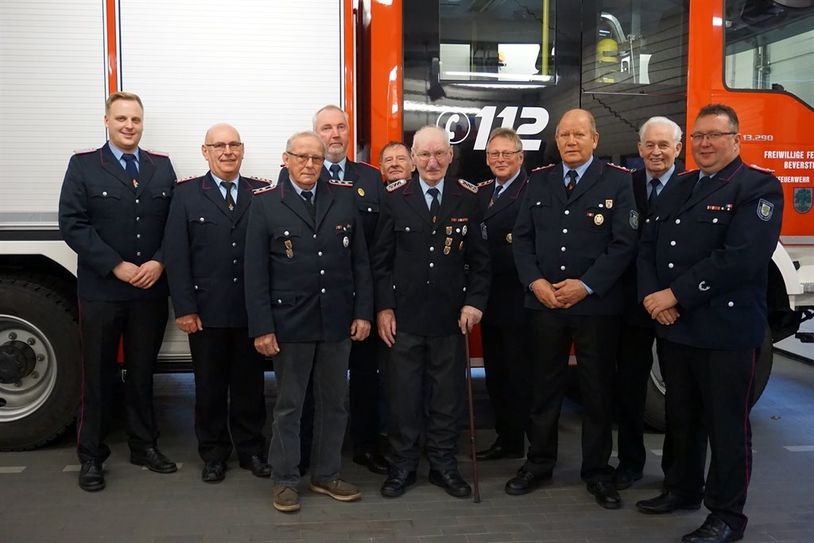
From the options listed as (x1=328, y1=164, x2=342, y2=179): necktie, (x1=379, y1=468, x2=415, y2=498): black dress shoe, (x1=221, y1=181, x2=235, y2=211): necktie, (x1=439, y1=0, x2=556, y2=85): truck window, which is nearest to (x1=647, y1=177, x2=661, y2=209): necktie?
(x1=439, y1=0, x2=556, y2=85): truck window

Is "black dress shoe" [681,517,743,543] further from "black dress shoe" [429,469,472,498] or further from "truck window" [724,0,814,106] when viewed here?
"truck window" [724,0,814,106]

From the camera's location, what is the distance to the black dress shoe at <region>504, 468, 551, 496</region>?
11.8 ft

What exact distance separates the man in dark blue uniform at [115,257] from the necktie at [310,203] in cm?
78

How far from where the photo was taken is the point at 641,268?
3346 millimetres

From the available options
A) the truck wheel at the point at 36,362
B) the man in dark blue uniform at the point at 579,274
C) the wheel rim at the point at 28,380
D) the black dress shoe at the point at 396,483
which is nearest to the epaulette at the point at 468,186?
the man in dark blue uniform at the point at 579,274

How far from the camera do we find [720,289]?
9.98 ft

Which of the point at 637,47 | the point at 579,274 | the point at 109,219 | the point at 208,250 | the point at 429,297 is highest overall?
the point at 637,47

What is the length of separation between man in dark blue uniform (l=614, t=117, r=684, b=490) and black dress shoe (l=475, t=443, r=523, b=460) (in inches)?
21.8

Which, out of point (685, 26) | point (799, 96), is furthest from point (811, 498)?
point (685, 26)

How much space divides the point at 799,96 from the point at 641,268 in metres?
1.76

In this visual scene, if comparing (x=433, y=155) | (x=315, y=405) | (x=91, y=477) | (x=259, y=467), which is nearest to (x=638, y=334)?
(x=433, y=155)

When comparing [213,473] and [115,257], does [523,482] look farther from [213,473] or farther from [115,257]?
[115,257]

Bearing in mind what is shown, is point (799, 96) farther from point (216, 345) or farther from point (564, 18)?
point (216, 345)

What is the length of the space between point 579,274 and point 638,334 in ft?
1.69
